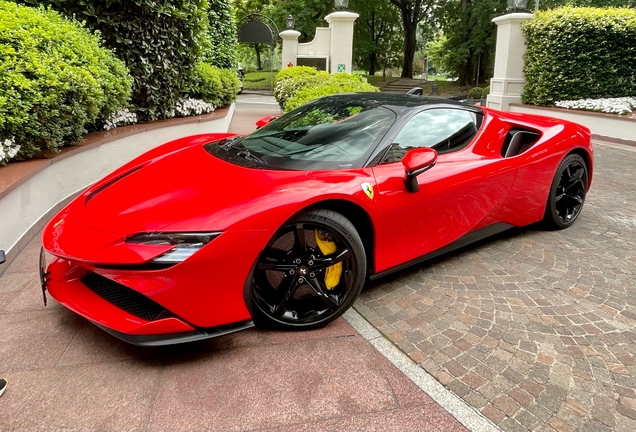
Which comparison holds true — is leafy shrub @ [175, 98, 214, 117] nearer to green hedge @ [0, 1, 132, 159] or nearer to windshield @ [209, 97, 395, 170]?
green hedge @ [0, 1, 132, 159]

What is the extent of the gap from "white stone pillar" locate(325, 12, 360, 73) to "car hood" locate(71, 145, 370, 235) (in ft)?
49.5

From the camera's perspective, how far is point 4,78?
370 centimetres

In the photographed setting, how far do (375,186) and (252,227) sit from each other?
2.79ft

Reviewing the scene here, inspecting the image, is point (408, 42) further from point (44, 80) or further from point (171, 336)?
point (171, 336)

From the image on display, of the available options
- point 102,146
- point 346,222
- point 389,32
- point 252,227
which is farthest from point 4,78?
point 389,32

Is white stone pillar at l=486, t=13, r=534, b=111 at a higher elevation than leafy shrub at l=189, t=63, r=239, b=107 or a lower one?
higher

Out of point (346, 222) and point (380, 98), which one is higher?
point (380, 98)

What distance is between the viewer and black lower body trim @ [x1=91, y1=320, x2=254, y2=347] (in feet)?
6.84

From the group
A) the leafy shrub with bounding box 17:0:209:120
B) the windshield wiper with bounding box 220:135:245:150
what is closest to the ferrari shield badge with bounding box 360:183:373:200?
the windshield wiper with bounding box 220:135:245:150

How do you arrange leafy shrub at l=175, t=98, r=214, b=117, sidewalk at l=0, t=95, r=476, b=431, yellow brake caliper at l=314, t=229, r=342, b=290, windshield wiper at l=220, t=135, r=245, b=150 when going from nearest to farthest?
1. sidewalk at l=0, t=95, r=476, b=431
2. yellow brake caliper at l=314, t=229, r=342, b=290
3. windshield wiper at l=220, t=135, r=245, b=150
4. leafy shrub at l=175, t=98, r=214, b=117

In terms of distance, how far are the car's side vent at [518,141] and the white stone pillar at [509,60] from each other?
1144 cm

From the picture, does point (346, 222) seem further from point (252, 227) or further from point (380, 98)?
point (380, 98)

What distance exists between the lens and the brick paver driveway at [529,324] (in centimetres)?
207

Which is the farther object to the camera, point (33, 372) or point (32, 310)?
point (32, 310)
